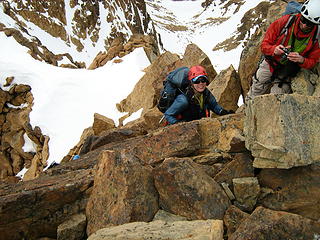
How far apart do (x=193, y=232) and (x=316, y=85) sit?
3.77m

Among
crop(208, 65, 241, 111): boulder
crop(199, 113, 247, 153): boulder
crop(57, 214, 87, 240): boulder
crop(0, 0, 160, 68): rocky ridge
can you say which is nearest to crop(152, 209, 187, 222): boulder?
crop(57, 214, 87, 240): boulder

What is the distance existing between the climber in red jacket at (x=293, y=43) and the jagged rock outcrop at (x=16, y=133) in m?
14.1

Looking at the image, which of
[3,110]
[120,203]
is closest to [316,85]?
[120,203]

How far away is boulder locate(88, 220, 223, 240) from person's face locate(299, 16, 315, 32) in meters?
3.28

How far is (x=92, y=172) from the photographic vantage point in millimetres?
4180

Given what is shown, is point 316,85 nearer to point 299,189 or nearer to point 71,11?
Result: point 299,189

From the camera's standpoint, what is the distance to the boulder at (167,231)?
2320mm

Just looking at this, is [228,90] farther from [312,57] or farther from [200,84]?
[312,57]

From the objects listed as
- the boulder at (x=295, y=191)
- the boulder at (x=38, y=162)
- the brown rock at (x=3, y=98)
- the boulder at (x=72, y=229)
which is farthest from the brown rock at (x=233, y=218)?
the brown rock at (x=3, y=98)

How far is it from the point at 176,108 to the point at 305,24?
2.63 m

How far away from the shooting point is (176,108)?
5.16m

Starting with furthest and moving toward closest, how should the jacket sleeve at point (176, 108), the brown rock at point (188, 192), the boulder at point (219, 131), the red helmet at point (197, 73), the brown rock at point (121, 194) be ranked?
the jacket sleeve at point (176, 108) < the red helmet at point (197, 73) < the boulder at point (219, 131) < the brown rock at point (121, 194) < the brown rock at point (188, 192)

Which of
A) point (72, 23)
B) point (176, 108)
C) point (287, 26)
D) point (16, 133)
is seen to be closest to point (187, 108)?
point (176, 108)

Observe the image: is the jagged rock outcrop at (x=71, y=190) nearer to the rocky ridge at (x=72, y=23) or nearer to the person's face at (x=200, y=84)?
the person's face at (x=200, y=84)
